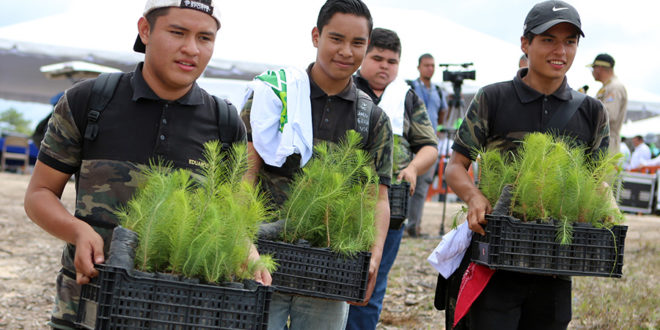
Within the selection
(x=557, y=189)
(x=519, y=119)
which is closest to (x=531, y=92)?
(x=519, y=119)

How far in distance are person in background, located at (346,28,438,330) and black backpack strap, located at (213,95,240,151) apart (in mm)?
1936

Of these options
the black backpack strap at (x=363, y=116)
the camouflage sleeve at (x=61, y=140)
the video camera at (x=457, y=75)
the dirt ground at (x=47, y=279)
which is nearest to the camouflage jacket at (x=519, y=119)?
the black backpack strap at (x=363, y=116)

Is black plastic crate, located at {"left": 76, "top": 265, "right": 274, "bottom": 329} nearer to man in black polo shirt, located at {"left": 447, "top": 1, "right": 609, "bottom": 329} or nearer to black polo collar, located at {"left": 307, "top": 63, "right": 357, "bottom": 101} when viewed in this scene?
black polo collar, located at {"left": 307, "top": 63, "right": 357, "bottom": 101}

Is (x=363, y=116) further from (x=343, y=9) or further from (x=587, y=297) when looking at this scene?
(x=587, y=297)

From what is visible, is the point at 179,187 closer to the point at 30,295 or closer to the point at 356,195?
the point at 356,195

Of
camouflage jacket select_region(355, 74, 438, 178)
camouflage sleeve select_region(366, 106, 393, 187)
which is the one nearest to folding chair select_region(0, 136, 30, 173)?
camouflage jacket select_region(355, 74, 438, 178)

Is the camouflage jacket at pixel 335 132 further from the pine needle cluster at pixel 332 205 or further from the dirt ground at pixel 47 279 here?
the dirt ground at pixel 47 279

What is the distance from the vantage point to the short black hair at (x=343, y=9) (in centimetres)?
335

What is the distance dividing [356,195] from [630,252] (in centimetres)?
775

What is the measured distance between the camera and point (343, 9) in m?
3.35

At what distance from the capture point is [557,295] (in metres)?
3.35

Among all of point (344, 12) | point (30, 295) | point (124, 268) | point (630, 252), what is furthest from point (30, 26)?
point (124, 268)

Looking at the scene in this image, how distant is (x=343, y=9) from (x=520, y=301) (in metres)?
1.57

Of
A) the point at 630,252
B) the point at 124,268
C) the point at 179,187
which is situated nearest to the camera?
the point at 124,268
